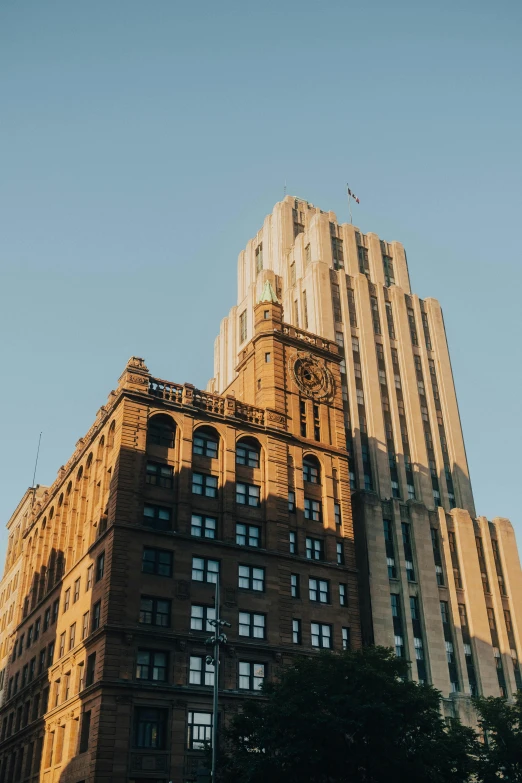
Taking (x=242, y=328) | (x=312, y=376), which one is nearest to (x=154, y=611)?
(x=312, y=376)

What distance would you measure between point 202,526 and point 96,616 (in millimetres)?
9678

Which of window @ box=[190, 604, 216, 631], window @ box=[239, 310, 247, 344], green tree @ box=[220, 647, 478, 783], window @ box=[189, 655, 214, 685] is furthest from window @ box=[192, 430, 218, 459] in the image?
window @ box=[239, 310, 247, 344]

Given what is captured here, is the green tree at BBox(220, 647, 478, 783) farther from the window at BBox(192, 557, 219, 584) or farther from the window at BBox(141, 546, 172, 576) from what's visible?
the window at BBox(141, 546, 172, 576)

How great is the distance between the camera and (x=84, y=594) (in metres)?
58.6

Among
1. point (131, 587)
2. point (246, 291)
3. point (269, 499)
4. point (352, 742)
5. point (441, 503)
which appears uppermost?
point (246, 291)

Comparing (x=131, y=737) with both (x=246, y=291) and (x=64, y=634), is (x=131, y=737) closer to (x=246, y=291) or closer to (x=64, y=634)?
(x=64, y=634)

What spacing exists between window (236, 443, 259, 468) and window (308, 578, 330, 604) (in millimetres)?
10147

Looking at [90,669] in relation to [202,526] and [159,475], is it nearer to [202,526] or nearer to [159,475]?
[202,526]

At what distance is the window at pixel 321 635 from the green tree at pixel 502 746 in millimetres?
12394

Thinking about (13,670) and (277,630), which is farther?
(13,670)

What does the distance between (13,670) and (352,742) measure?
47264mm

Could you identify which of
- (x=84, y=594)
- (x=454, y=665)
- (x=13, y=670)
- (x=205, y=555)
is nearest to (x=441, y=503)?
(x=454, y=665)

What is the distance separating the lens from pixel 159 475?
5834 centimetres

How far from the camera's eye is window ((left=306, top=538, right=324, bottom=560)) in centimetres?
6241
